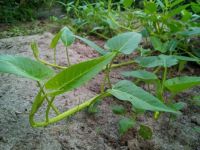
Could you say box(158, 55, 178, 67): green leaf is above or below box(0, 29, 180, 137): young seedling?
below

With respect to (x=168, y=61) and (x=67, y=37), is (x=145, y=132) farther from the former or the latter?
(x=67, y=37)

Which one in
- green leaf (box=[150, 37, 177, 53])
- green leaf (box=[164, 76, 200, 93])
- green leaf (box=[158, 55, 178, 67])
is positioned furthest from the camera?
green leaf (box=[150, 37, 177, 53])

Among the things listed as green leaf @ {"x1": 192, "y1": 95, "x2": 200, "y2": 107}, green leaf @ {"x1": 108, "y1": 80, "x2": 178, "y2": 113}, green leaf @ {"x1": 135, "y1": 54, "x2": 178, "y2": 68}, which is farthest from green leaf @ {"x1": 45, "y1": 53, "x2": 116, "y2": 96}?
green leaf @ {"x1": 192, "y1": 95, "x2": 200, "y2": 107}

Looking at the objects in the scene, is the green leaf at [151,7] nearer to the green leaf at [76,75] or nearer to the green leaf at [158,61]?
the green leaf at [158,61]

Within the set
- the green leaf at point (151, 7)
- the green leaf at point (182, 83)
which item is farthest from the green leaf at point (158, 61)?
the green leaf at point (151, 7)

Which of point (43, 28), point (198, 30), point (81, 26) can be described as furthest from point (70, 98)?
point (43, 28)

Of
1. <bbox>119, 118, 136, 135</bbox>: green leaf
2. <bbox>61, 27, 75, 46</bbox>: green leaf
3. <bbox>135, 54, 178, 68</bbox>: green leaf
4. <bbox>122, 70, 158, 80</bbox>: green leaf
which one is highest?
<bbox>61, 27, 75, 46</bbox>: green leaf

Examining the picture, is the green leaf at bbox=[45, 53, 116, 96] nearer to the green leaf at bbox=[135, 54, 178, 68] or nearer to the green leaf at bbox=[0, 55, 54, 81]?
the green leaf at bbox=[0, 55, 54, 81]
